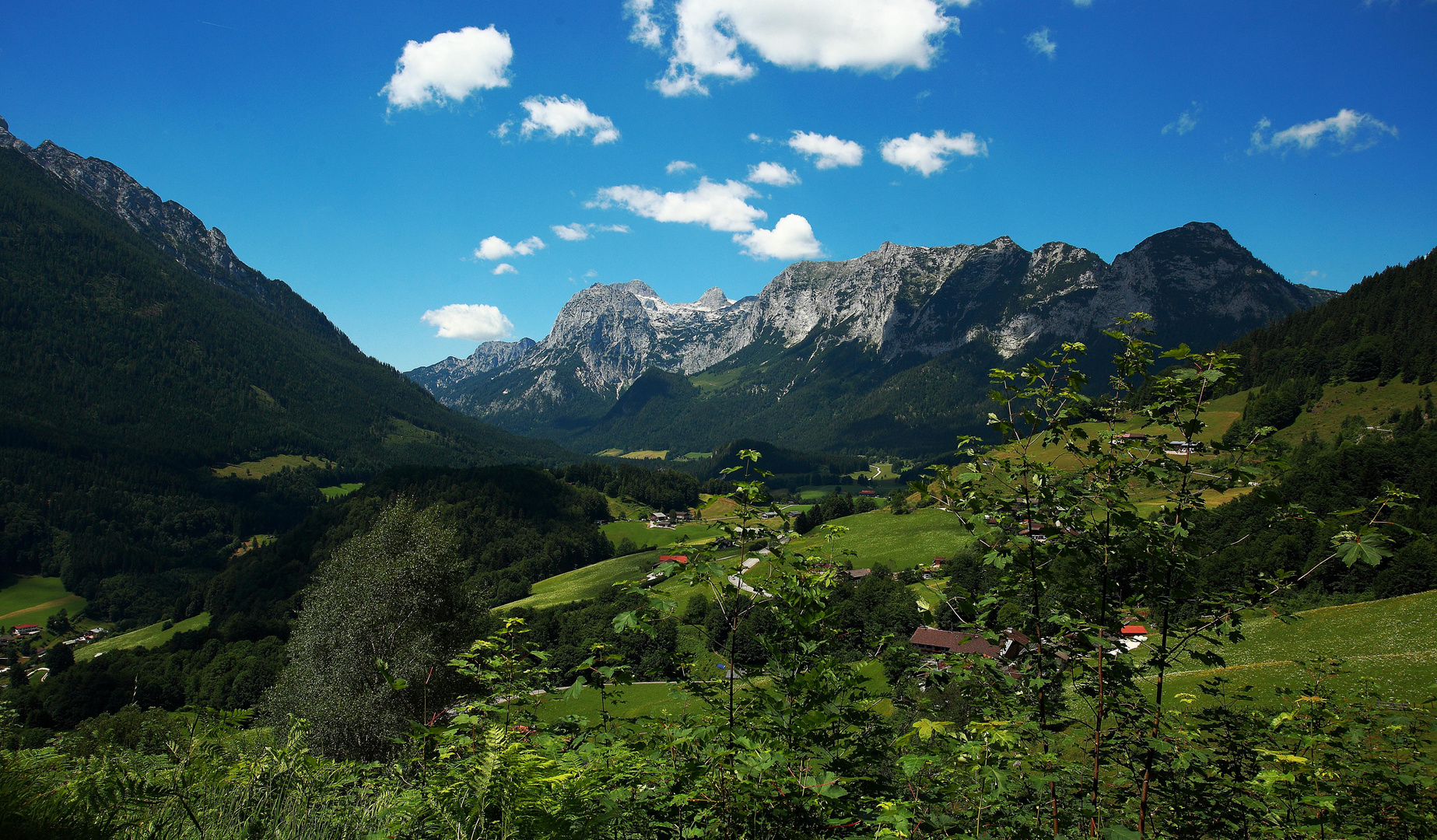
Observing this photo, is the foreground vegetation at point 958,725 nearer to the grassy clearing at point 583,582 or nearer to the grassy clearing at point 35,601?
the grassy clearing at point 583,582

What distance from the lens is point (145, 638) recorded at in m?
89.8

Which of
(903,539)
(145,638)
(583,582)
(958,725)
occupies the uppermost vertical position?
(958,725)

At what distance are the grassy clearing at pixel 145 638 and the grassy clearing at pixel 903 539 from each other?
9384cm

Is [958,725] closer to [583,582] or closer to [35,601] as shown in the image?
[583,582]

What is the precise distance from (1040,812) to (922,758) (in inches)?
53.7

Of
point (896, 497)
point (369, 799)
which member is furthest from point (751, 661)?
point (896, 497)

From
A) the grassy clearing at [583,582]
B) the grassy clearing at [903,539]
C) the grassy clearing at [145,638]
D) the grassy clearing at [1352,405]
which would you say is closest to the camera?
the grassy clearing at [903,539]

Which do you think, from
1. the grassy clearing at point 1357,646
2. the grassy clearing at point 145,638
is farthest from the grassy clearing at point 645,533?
the grassy clearing at point 1357,646

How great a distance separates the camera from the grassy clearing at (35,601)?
109625 mm

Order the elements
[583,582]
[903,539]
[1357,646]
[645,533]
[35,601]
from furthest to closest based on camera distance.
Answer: [645,533]
[35,601]
[583,582]
[903,539]
[1357,646]

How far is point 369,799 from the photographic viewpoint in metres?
4.53

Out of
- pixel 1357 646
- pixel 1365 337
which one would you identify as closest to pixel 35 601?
pixel 1357 646

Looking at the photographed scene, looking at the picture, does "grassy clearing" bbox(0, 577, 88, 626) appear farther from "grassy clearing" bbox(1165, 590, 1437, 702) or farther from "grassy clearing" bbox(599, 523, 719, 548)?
"grassy clearing" bbox(1165, 590, 1437, 702)

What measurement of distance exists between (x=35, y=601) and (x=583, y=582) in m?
125
